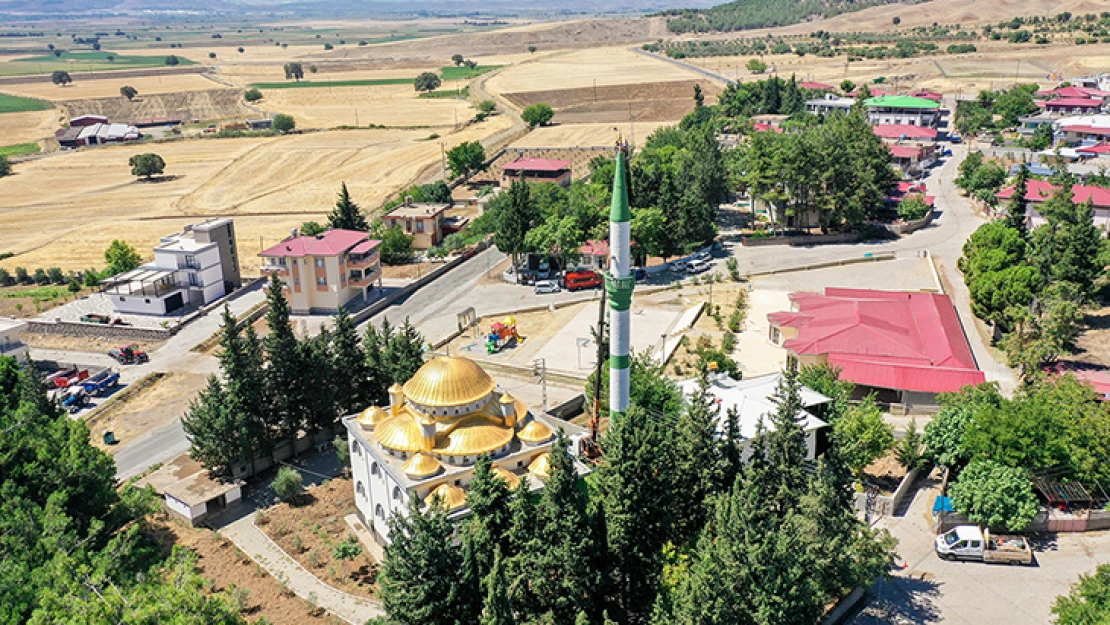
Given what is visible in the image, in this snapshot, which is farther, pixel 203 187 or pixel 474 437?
pixel 203 187

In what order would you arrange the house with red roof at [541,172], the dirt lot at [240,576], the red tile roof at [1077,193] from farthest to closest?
the house with red roof at [541,172] → the red tile roof at [1077,193] → the dirt lot at [240,576]

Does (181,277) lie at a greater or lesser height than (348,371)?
lesser

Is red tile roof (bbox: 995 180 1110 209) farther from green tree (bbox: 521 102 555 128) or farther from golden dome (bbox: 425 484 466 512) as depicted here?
green tree (bbox: 521 102 555 128)

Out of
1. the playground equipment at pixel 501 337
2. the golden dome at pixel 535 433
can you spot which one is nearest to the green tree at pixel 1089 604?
the golden dome at pixel 535 433

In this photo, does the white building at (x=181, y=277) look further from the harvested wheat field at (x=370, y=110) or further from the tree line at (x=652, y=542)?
the harvested wheat field at (x=370, y=110)

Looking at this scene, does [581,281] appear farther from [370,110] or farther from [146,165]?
[370,110]

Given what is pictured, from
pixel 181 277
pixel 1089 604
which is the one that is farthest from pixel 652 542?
pixel 181 277
